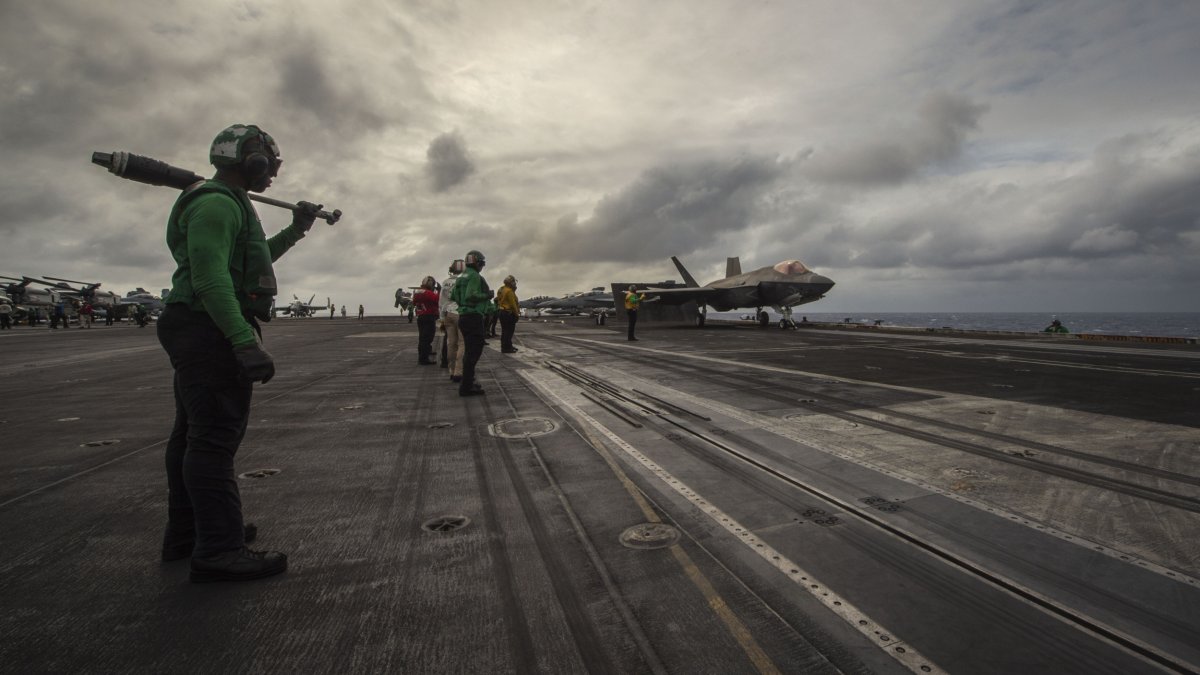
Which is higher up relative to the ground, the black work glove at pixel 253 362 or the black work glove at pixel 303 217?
the black work glove at pixel 303 217

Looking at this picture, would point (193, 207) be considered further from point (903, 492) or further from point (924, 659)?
point (903, 492)

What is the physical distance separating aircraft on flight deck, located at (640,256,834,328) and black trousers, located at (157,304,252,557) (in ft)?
84.8

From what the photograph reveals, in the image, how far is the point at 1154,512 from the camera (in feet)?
11.0

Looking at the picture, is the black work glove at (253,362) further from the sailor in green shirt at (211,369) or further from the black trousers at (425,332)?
the black trousers at (425,332)

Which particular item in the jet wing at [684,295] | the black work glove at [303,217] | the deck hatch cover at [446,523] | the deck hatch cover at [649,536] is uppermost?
the jet wing at [684,295]

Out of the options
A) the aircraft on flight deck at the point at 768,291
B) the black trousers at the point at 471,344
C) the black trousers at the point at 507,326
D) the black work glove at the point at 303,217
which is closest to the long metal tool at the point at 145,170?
the black work glove at the point at 303,217

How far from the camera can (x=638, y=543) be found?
3029mm

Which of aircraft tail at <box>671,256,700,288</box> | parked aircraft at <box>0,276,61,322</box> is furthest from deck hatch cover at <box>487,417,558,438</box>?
parked aircraft at <box>0,276,61,322</box>

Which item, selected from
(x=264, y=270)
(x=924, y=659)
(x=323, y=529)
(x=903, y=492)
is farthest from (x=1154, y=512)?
(x=264, y=270)

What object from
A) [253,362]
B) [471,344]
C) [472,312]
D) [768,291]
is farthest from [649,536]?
[768,291]

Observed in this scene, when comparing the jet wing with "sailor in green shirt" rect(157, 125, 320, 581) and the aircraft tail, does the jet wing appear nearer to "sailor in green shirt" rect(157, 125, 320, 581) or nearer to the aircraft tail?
the aircraft tail

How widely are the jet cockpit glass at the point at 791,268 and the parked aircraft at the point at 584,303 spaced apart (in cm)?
2810

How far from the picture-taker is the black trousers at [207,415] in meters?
2.70

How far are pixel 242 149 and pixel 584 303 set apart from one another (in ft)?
185
